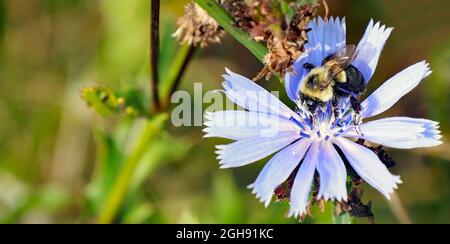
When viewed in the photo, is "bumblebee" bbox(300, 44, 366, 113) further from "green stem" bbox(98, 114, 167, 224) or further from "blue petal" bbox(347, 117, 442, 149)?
"green stem" bbox(98, 114, 167, 224)

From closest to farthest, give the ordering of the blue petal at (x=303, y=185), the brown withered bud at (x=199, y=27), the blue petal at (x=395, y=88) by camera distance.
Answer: the blue petal at (x=303, y=185) → the blue petal at (x=395, y=88) → the brown withered bud at (x=199, y=27)

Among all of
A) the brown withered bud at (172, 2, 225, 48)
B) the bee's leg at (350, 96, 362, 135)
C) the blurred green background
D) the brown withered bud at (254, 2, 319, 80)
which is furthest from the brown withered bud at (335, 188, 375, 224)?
the blurred green background

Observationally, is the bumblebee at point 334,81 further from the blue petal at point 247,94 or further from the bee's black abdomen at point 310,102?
the blue petal at point 247,94

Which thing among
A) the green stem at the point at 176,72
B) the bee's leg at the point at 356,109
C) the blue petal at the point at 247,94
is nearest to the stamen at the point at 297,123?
the blue petal at the point at 247,94

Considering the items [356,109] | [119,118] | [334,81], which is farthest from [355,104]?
[119,118]

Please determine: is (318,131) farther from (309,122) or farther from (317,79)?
(317,79)

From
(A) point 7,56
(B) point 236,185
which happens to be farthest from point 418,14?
(A) point 7,56

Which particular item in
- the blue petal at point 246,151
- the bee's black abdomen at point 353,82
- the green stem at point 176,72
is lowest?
the blue petal at point 246,151
